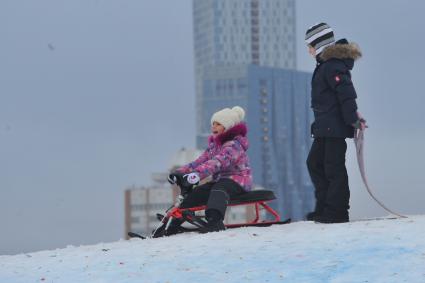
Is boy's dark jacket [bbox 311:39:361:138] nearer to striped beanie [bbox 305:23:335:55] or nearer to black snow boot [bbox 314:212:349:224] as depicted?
striped beanie [bbox 305:23:335:55]

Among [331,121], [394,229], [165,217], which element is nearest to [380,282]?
[394,229]

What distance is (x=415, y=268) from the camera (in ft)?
27.4

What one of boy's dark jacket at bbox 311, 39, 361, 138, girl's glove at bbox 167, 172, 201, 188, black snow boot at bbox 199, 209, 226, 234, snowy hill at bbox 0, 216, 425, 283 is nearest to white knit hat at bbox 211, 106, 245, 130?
girl's glove at bbox 167, 172, 201, 188

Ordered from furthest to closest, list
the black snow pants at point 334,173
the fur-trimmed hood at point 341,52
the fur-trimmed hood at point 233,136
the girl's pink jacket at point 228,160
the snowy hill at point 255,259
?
the fur-trimmed hood at point 233,136 → the girl's pink jacket at point 228,160 → the fur-trimmed hood at point 341,52 → the black snow pants at point 334,173 → the snowy hill at point 255,259

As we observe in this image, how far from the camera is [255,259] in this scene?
9.02 meters

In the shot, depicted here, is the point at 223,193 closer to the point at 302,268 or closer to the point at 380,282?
the point at 302,268

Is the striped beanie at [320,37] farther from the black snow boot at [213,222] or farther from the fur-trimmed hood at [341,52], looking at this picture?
the black snow boot at [213,222]

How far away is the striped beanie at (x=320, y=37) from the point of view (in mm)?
11320

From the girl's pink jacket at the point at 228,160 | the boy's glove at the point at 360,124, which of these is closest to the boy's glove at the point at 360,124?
the boy's glove at the point at 360,124

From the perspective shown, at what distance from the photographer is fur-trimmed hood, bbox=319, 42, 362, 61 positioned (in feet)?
36.4

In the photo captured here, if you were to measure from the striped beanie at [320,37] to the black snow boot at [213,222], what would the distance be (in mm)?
2265

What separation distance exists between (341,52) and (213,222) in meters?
2.48

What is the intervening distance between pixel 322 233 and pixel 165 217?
232 centimetres

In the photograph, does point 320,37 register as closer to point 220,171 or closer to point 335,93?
point 335,93
